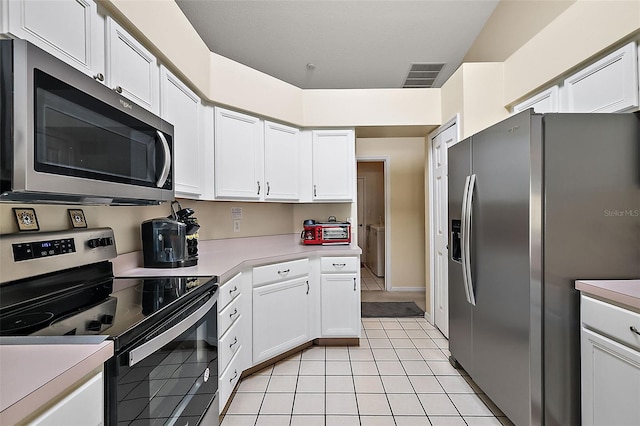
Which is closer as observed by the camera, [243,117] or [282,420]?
[282,420]

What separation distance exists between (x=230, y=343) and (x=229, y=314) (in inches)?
6.9

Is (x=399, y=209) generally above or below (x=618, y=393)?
above

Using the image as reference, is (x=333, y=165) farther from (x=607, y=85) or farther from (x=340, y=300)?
(x=607, y=85)

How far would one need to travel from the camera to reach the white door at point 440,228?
2.96 meters

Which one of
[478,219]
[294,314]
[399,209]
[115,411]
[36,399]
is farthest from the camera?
[399,209]

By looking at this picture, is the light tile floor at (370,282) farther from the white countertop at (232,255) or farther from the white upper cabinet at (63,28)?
the white upper cabinet at (63,28)

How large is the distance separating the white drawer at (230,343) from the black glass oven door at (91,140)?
925 millimetres

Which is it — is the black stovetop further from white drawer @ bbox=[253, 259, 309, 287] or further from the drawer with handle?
white drawer @ bbox=[253, 259, 309, 287]

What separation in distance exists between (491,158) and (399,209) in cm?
295

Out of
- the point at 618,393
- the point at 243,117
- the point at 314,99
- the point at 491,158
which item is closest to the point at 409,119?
the point at 314,99

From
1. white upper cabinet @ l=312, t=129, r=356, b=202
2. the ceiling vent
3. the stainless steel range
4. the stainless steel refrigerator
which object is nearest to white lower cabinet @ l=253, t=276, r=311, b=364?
the stainless steel range

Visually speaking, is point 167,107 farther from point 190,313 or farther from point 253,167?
point 190,313

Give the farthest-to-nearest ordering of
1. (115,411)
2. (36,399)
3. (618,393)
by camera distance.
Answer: (618,393) < (115,411) < (36,399)

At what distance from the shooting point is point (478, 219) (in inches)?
77.2
